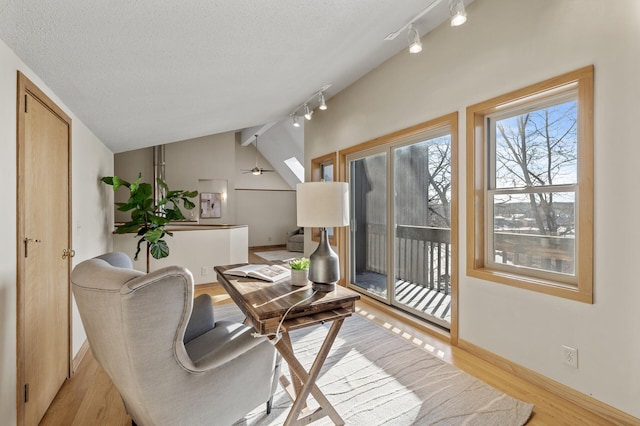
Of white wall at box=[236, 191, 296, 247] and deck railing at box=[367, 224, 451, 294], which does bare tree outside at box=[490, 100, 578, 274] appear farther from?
white wall at box=[236, 191, 296, 247]

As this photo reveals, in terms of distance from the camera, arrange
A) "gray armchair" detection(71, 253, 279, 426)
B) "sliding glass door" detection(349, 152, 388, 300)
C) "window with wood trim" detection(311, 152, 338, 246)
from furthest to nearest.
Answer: "window with wood trim" detection(311, 152, 338, 246)
"sliding glass door" detection(349, 152, 388, 300)
"gray armchair" detection(71, 253, 279, 426)

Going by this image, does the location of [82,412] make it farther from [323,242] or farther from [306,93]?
[306,93]

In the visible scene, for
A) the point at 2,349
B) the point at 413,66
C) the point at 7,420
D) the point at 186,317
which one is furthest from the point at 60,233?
the point at 413,66

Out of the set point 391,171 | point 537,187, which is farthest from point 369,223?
point 537,187

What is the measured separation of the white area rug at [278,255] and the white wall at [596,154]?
558 centimetres

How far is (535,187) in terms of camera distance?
89.5 inches

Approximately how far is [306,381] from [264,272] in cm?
68

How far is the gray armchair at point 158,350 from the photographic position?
1157 mm

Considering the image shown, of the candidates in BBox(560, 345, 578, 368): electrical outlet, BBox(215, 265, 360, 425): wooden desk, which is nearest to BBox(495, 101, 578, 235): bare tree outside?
BBox(560, 345, 578, 368): electrical outlet

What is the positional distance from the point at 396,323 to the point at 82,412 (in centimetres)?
261

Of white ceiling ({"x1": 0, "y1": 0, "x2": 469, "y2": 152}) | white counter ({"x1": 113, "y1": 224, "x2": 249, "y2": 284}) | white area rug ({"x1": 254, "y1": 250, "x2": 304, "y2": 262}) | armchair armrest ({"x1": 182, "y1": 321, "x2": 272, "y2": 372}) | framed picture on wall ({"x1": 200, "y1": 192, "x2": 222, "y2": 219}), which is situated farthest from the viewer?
white area rug ({"x1": 254, "y1": 250, "x2": 304, "y2": 262})

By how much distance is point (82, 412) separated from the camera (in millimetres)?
1850

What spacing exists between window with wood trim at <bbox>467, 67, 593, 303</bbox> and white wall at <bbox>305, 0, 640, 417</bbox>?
0.20ft

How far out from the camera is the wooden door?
5.22 feet
